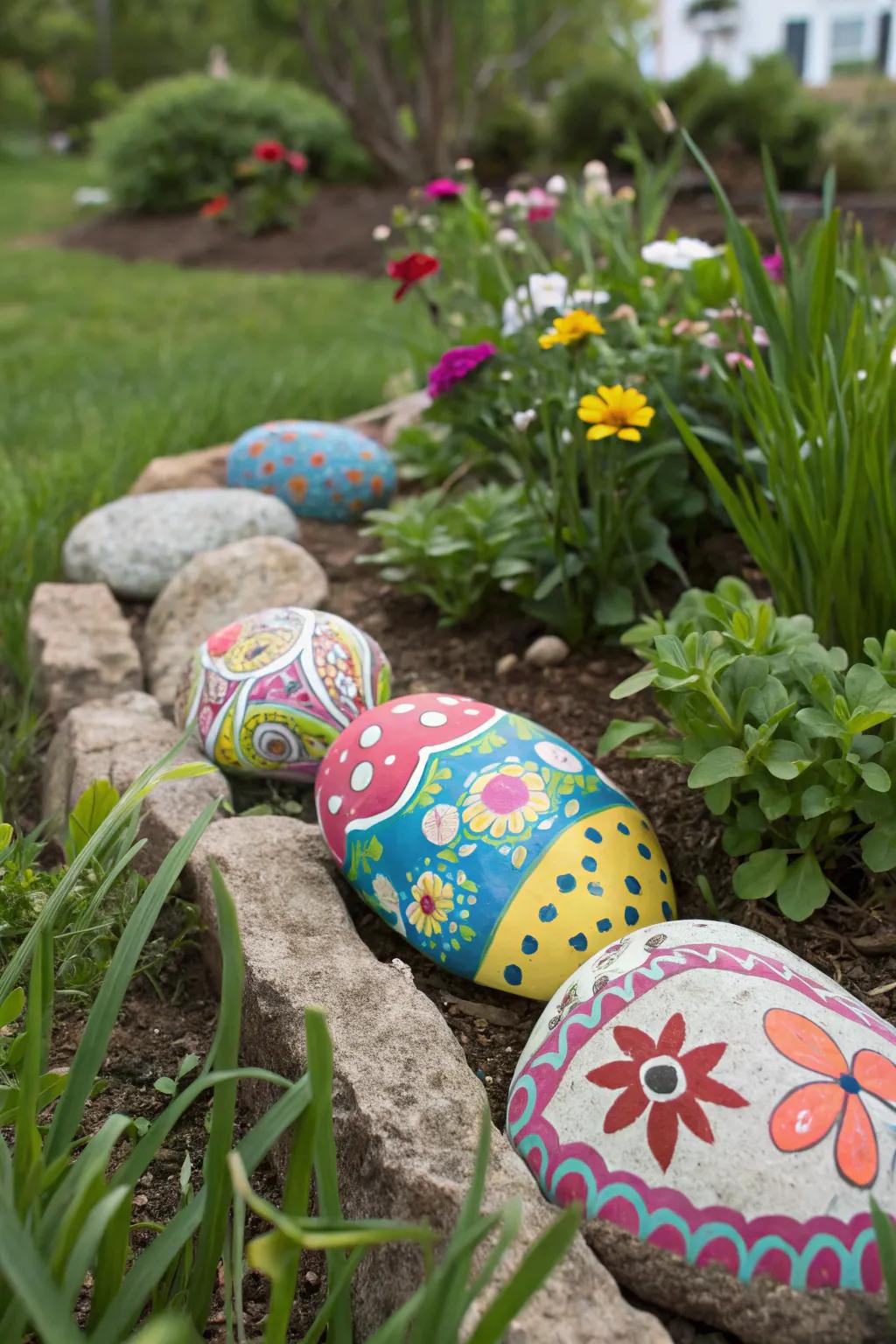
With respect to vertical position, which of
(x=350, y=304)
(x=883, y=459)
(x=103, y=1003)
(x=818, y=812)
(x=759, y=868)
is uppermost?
(x=883, y=459)

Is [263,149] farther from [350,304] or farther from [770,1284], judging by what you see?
[770,1284]

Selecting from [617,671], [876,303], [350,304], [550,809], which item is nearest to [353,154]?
[350,304]

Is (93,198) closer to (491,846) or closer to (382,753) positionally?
(382,753)

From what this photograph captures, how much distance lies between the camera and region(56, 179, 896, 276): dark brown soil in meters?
8.00

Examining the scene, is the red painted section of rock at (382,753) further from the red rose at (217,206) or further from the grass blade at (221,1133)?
the red rose at (217,206)

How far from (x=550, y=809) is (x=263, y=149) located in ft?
24.0

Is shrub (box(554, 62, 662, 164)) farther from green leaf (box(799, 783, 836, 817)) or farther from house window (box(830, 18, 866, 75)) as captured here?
house window (box(830, 18, 866, 75))

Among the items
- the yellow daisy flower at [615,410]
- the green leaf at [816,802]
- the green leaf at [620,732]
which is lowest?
the green leaf at [620,732]

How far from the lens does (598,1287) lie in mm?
1044

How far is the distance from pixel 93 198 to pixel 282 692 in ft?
35.5

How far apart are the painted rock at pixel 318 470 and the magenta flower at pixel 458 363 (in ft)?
2.40

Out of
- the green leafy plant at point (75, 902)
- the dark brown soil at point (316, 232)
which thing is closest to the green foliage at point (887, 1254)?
the green leafy plant at point (75, 902)

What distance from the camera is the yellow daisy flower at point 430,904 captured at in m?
1.56

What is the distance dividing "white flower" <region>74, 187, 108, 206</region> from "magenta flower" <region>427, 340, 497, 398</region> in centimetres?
983
